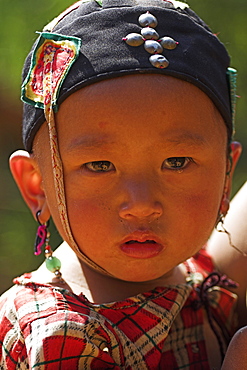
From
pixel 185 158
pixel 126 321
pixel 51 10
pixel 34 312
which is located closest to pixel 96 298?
pixel 126 321

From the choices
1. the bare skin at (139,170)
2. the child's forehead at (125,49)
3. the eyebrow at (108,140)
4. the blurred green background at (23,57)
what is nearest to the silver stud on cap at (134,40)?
the child's forehead at (125,49)

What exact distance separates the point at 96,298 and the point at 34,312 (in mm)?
266

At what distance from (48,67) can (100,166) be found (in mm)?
328

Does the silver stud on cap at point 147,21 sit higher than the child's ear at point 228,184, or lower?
higher

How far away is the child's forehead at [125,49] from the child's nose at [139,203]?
301 millimetres

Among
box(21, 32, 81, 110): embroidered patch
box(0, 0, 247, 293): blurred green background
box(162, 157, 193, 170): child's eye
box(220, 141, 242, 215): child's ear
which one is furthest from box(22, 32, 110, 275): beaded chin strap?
box(0, 0, 247, 293): blurred green background

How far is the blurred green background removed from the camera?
319 centimetres

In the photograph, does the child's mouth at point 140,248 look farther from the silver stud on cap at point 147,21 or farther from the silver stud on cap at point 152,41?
the silver stud on cap at point 147,21

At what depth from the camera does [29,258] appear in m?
3.19

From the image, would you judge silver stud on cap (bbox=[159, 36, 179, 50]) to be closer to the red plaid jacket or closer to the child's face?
the child's face

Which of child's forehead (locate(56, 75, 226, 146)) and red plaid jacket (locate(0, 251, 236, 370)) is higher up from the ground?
child's forehead (locate(56, 75, 226, 146))

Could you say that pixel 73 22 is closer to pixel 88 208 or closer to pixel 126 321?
pixel 88 208

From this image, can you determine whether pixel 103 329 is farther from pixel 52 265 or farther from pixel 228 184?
pixel 228 184

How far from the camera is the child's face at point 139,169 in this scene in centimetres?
153
